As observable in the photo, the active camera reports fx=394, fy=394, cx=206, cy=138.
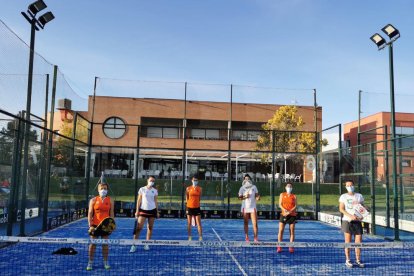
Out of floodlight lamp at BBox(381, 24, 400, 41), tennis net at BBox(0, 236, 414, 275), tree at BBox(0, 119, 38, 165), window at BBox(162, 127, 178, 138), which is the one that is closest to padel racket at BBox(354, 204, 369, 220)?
tennis net at BBox(0, 236, 414, 275)

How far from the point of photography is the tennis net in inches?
277

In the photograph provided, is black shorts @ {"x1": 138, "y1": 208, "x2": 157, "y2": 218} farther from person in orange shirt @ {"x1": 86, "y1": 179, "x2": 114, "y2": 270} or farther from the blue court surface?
person in orange shirt @ {"x1": 86, "y1": 179, "x2": 114, "y2": 270}

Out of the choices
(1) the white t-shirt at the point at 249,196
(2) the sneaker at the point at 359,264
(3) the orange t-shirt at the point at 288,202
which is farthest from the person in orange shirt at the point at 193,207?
(2) the sneaker at the point at 359,264

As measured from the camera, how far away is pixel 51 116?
13062mm

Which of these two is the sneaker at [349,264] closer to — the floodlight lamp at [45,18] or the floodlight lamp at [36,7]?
the floodlight lamp at [36,7]

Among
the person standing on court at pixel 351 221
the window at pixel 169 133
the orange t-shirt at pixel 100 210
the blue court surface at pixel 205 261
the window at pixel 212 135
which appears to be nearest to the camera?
the blue court surface at pixel 205 261

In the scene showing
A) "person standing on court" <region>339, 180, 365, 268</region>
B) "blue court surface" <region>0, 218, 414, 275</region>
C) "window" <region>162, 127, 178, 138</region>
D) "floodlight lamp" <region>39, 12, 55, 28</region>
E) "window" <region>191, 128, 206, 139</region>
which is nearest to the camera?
"blue court surface" <region>0, 218, 414, 275</region>

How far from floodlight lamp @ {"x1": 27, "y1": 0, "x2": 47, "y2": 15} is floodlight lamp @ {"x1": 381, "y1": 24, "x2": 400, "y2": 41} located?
10024mm

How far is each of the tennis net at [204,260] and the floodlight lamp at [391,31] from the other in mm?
6452

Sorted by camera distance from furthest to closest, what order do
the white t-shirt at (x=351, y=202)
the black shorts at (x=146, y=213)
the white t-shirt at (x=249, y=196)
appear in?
the white t-shirt at (x=249, y=196) < the black shorts at (x=146, y=213) < the white t-shirt at (x=351, y=202)

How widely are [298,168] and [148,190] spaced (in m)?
15.4

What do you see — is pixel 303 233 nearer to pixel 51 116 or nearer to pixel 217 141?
pixel 51 116

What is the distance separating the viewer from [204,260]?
8281 millimetres

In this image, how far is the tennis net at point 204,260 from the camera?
704 centimetres
